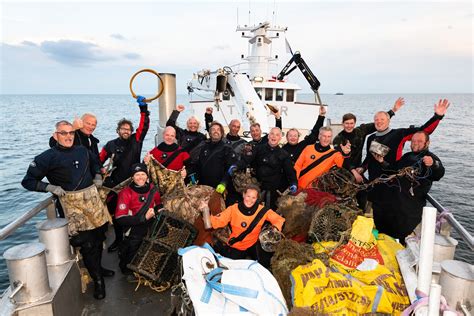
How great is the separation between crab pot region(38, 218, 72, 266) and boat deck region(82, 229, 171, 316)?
75 cm

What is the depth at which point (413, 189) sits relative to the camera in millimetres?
3932

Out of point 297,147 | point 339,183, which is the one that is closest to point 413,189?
point 339,183

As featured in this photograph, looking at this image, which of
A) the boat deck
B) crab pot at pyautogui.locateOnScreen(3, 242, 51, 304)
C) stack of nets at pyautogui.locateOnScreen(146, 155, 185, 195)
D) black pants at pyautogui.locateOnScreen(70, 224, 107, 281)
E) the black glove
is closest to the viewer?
crab pot at pyautogui.locateOnScreen(3, 242, 51, 304)

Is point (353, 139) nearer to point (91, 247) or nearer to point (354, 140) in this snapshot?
point (354, 140)

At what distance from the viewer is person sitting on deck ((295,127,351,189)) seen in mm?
4852

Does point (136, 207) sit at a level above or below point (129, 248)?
above

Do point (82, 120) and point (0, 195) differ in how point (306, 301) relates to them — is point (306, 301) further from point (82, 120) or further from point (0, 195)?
point (0, 195)

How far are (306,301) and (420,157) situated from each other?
239 cm

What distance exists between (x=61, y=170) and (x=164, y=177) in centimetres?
151

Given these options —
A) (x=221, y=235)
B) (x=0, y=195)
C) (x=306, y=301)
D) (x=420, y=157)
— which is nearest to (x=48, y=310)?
(x=221, y=235)

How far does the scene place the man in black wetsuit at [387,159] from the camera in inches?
164

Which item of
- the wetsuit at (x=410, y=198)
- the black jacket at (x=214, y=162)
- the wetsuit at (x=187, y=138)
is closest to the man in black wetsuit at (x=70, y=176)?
the black jacket at (x=214, y=162)

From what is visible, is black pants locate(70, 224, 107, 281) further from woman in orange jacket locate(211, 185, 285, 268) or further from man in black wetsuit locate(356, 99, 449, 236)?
man in black wetsuit locate(356, 99, 449, 236)

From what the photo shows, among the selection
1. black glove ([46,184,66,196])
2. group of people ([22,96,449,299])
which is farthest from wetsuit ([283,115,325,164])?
black glove ([46,184,66,196])
